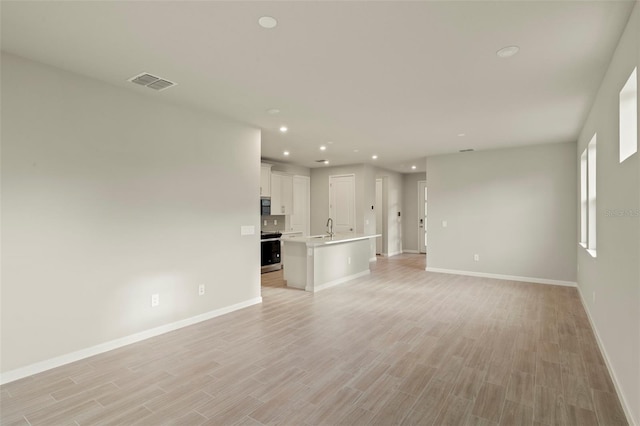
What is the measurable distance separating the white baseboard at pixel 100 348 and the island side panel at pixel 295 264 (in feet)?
5.03

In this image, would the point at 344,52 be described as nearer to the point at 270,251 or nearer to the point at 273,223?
the point at 270,251

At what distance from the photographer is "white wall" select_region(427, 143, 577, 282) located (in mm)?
5941

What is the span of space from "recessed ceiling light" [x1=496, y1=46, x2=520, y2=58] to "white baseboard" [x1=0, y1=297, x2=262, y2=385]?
13.6ft

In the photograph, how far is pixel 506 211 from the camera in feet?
21.1

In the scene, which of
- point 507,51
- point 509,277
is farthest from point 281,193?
point 507,51

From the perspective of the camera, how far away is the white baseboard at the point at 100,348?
8.74ft

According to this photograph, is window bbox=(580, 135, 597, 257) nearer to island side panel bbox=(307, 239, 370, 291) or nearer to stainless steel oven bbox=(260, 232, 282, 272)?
island side panel bbox=(307, 239, 370, 291)

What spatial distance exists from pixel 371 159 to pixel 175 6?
634 centimetres

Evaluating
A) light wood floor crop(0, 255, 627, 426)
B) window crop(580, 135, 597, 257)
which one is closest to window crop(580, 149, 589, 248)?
window crop(580, 135, 597, 257)

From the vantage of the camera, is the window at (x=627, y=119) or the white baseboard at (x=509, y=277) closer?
the window at (x=627, y=119)

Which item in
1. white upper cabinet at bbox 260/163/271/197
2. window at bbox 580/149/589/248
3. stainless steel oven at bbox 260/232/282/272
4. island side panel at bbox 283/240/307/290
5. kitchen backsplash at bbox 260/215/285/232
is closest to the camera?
window at bbox 580/149/589/248

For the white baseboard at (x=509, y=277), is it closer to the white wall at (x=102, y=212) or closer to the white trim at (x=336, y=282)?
the white trim at (x=336, y=282)

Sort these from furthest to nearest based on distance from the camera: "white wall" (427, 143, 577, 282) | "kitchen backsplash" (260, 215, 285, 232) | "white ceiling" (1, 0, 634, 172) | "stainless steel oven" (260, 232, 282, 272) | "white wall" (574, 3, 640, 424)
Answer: "kitchen backsplash" (260, 215, 285, 232) < "stainless steel oven" (260, 232, 282, 272) < "white wall" (427, 143, 577, 282) < "white ceiling" (1, 0, 634, 172) < "white wall" (574, 3, 640, 424)

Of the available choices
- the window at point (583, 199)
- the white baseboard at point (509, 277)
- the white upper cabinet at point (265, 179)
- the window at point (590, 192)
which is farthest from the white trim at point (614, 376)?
the white upper cabinet at point (265, 179)
